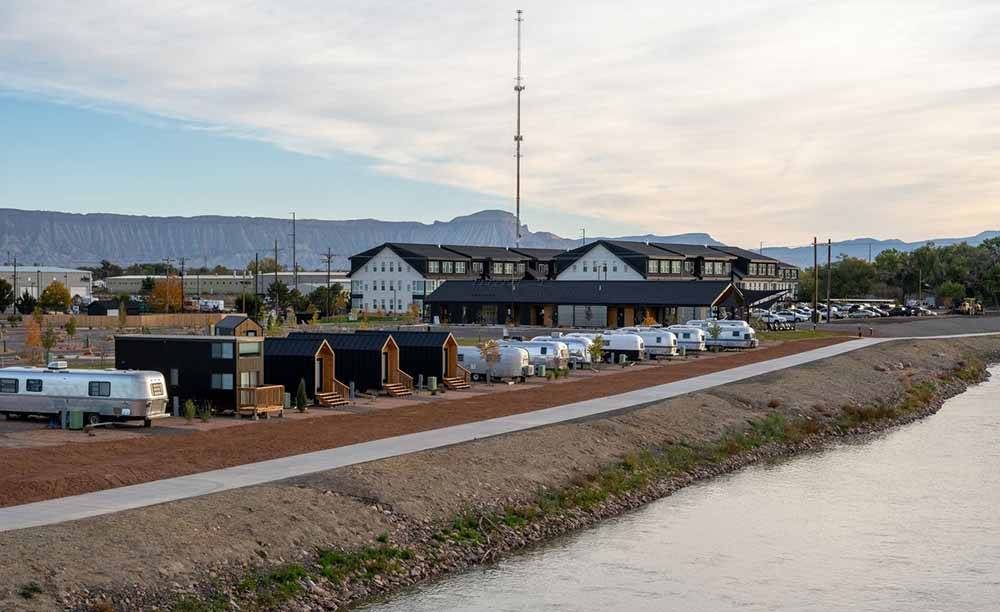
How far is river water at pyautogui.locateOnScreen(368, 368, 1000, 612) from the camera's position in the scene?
1057 inches

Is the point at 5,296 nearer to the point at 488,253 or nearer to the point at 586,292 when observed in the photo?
the point at 488,253

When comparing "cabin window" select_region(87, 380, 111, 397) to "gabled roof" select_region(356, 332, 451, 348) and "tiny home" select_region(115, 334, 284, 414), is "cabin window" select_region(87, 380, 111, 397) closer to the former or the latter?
"tiny home" select_region(115, 334, 284, 414)

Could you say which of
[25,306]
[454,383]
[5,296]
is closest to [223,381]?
[454,383]

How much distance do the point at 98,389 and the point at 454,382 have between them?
20262mm

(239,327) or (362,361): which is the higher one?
(239,327)

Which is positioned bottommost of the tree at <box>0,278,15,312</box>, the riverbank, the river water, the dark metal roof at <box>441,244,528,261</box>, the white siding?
the river water

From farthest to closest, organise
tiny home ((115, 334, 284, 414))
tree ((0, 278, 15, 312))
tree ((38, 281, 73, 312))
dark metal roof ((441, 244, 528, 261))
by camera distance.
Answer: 1. dark metal roof ((441, 244, 528, 261))
2. tree ((38, 281, 73, 312))
3. tree ((0, 278, 15, 312))
4. tiny home ((115, 334, 284, 414))

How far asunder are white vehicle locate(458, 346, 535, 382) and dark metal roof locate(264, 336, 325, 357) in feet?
43.1

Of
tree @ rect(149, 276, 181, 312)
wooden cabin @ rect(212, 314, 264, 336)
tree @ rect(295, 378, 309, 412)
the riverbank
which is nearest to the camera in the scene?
the riverbank

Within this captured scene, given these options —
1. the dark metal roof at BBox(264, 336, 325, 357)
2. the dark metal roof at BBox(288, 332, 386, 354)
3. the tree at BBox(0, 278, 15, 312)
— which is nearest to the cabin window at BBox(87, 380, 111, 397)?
the dark metal roof at BBox(264, 336, 325, 357)

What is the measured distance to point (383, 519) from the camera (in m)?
29.6

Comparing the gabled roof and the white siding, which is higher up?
the white siding

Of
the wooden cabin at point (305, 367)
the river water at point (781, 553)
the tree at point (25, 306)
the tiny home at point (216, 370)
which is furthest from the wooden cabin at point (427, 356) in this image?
the tree at point (25, 306)

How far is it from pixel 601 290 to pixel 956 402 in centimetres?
4355
